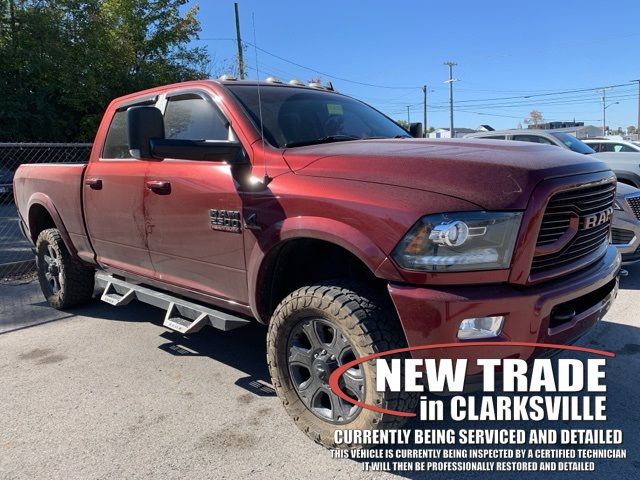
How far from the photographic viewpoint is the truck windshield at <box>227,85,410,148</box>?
333 cm

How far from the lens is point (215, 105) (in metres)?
3.47

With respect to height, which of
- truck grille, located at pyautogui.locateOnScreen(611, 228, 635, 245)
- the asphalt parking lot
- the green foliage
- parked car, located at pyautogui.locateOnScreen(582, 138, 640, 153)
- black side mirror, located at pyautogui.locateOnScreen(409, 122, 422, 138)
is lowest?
the asphalt parking lot

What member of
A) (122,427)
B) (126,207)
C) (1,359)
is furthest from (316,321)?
(1,359)

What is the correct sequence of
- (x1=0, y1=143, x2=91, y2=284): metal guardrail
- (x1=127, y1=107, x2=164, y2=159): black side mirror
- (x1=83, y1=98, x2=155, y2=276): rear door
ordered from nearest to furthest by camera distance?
1. (x1=127, y1=107, x2=164, y2=159): black side mirror
2. (x1=83, y1=98, x2=155, y2=276): rear door
3. (x1=0, y1=143, x2=91, y2=284): metal guardrail

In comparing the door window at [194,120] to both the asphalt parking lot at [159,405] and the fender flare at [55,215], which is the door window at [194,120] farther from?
the fender flare at [55,215]

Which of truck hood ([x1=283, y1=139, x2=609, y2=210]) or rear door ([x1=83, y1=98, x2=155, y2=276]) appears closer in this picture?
truck hood ([x1=283, y1=139, x2=609, y2=210])

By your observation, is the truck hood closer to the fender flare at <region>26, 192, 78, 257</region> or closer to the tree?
the fender flare at <region>26, 192, 78, 257</region>

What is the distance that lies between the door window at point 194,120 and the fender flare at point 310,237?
0.87 m

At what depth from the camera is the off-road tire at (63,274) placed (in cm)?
521

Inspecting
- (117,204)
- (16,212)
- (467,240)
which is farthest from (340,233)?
(16,212)

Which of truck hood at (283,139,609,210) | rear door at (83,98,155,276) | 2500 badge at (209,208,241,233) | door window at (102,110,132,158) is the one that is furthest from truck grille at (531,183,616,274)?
door window at (102,110,132,158)

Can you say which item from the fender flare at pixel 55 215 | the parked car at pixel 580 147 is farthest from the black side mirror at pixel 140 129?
the parked car at pixel 580 147

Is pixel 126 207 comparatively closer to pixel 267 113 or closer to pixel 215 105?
pixel 215 105

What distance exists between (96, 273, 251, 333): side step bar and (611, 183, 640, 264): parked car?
15.2 feet
